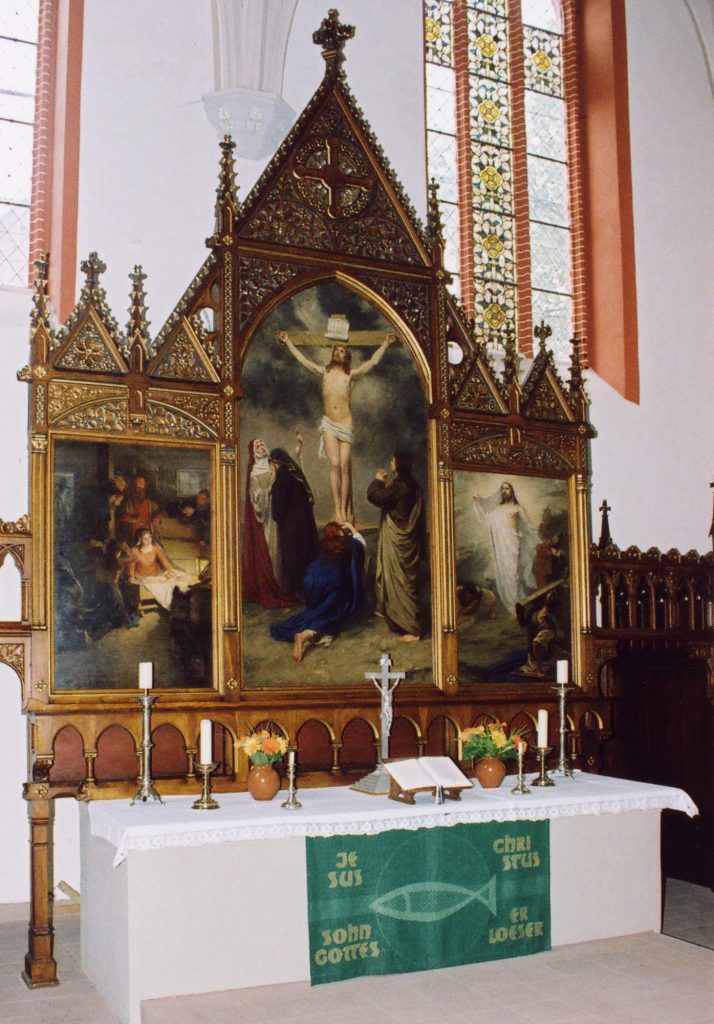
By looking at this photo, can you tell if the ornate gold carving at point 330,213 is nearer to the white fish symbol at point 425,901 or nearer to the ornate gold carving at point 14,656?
the ornate gold carving at point 14,656

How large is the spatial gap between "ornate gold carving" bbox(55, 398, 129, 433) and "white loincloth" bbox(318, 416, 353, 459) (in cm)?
142

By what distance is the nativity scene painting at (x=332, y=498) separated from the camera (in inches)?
322

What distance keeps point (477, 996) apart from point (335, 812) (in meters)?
1.26

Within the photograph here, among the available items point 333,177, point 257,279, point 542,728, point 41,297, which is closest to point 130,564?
point 41,297

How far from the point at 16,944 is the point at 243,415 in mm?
3876

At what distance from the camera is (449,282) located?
920 cm

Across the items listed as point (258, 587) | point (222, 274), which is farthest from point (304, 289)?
point (258, 587)

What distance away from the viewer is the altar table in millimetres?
6348

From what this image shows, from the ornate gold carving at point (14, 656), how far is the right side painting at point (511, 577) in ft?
Result: 10.5

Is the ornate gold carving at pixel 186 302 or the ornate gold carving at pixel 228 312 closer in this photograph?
the ornate gold carving at pixel 186 302

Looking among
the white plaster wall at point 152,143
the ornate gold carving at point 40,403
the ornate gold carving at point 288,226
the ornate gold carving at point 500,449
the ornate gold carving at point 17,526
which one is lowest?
the ornate gold carving at point 17,526

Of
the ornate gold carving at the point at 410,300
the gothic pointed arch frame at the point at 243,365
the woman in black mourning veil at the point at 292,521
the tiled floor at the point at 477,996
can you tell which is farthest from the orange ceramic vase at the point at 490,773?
the ornate gold carving at the point at 410,300

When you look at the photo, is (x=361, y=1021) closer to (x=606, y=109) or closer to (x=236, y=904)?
(x=236, y=904)

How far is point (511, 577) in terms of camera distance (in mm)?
9070
